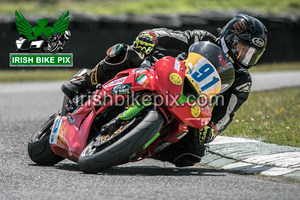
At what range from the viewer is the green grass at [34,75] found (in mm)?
17430

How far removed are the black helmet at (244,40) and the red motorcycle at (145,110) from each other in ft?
0.84

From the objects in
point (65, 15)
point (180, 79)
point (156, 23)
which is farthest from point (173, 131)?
point (156, 23)

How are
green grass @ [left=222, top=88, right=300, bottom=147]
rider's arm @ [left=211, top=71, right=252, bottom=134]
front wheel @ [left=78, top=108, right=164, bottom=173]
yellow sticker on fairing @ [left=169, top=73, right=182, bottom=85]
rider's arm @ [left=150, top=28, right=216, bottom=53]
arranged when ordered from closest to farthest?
front wheel @ [left=78, top=108, right=164, bottom=173] < yellow sticker on fairing @ [left=169, top=73, right=182, bottom=85] < rider's arm @ [left=150, top=28, right=216, bottom=53] < rider's arm @ [left=211, top=71, right=252, bottom=134] < green grass @ [left=222, top=88, right=300, bottom=147]

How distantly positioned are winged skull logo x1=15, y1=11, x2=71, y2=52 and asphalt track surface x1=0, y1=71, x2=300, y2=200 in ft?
30.6

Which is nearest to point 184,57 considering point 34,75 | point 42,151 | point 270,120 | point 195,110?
point 195,110

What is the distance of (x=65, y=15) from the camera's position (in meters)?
18.0

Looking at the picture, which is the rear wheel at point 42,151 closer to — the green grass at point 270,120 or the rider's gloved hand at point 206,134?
the rider's gloved hand at point 206,134

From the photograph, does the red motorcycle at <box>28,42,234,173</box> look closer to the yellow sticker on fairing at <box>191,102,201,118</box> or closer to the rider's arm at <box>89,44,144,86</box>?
the yellow sticker on fairing at <box>191,102,201,118</box>

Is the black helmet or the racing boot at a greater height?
the black helmet

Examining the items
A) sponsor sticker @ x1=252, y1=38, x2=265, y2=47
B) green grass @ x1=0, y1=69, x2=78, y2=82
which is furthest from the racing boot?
green grass @ x1=0, y1=69, x2=78, y2=82

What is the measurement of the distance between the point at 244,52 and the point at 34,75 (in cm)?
1296

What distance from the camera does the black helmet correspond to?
5657 mm

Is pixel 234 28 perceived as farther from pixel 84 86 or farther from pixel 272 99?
pixel 272 99

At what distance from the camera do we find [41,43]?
1608cm
